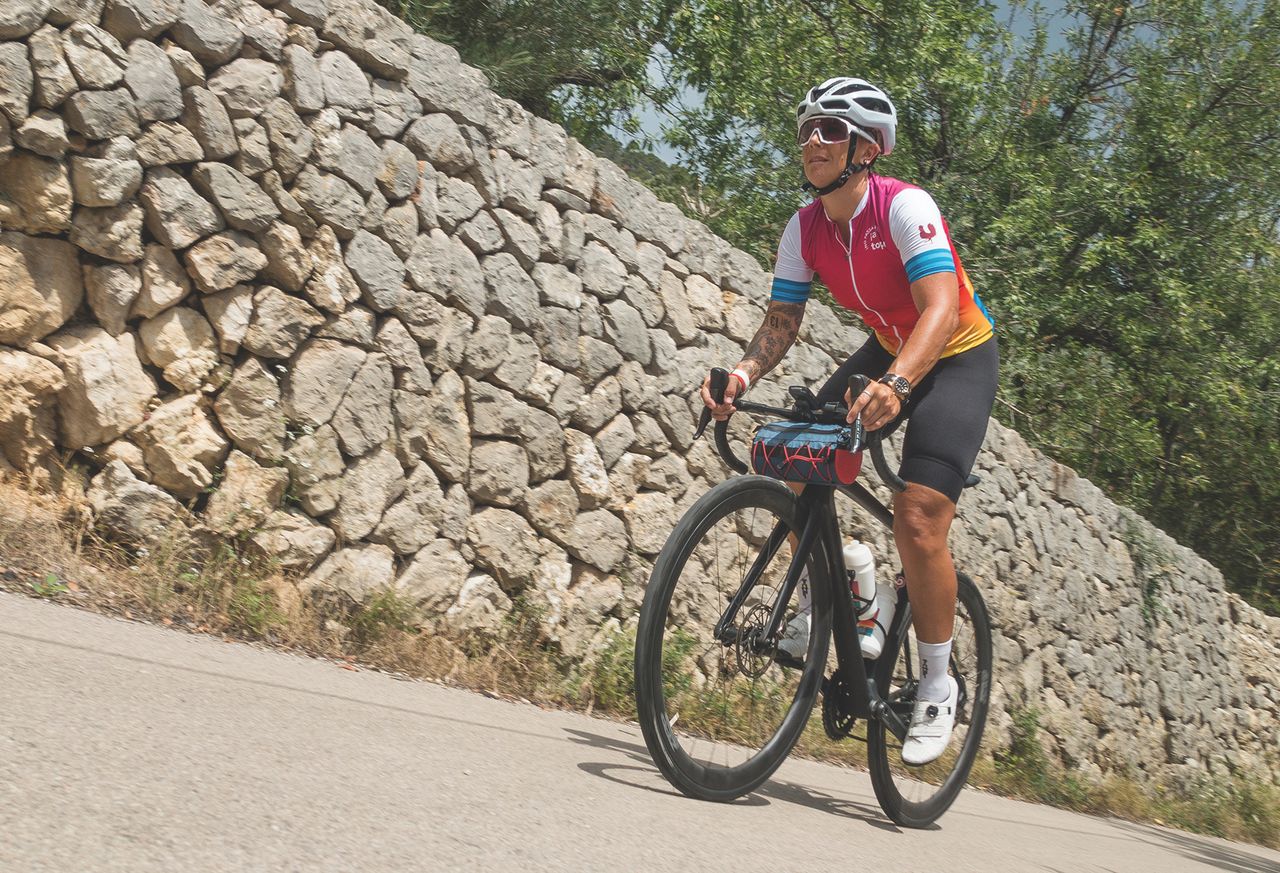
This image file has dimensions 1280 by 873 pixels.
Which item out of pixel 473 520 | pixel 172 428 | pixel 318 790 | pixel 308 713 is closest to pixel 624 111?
pixel 473 520

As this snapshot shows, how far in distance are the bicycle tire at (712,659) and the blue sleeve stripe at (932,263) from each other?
0.80m

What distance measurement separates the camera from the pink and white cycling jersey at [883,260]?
12.1ft

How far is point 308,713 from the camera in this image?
3219mm

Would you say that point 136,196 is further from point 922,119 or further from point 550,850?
point 922,119

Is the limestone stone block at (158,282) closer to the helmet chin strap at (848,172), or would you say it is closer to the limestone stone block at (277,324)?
the limestone stone block at (277,324)

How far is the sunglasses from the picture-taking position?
372 centimetres

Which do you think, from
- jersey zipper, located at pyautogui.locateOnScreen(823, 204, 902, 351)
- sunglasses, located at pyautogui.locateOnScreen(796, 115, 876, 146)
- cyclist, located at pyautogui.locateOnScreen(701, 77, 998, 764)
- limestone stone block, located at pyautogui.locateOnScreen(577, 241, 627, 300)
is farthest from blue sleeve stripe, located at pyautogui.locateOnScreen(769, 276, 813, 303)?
limestone stone block, located at pyautogui.locateOnScreen(577, 241, 627, 300)

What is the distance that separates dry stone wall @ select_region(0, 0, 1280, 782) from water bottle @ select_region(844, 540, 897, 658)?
2.27 m

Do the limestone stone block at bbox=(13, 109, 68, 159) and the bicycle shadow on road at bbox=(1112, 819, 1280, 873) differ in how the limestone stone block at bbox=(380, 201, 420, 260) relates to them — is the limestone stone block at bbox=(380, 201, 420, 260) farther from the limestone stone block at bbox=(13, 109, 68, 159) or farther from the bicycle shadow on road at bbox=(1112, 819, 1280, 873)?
the bicycle shadow on road at bbox=(1112, 819, 1280, 873)

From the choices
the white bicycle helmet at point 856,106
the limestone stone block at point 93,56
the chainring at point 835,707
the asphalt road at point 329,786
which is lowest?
the asphalt road at point 329,786

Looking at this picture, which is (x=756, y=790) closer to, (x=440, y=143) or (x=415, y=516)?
(x=415, y=516)

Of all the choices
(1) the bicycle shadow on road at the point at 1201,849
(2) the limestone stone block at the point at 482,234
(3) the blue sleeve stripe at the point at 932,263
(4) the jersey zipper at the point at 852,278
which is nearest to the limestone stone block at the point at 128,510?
(2) the limestone stone block at the point at 482,234

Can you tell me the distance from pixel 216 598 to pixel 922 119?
12.8m

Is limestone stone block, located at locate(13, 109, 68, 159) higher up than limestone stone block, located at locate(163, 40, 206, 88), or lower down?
lower down
